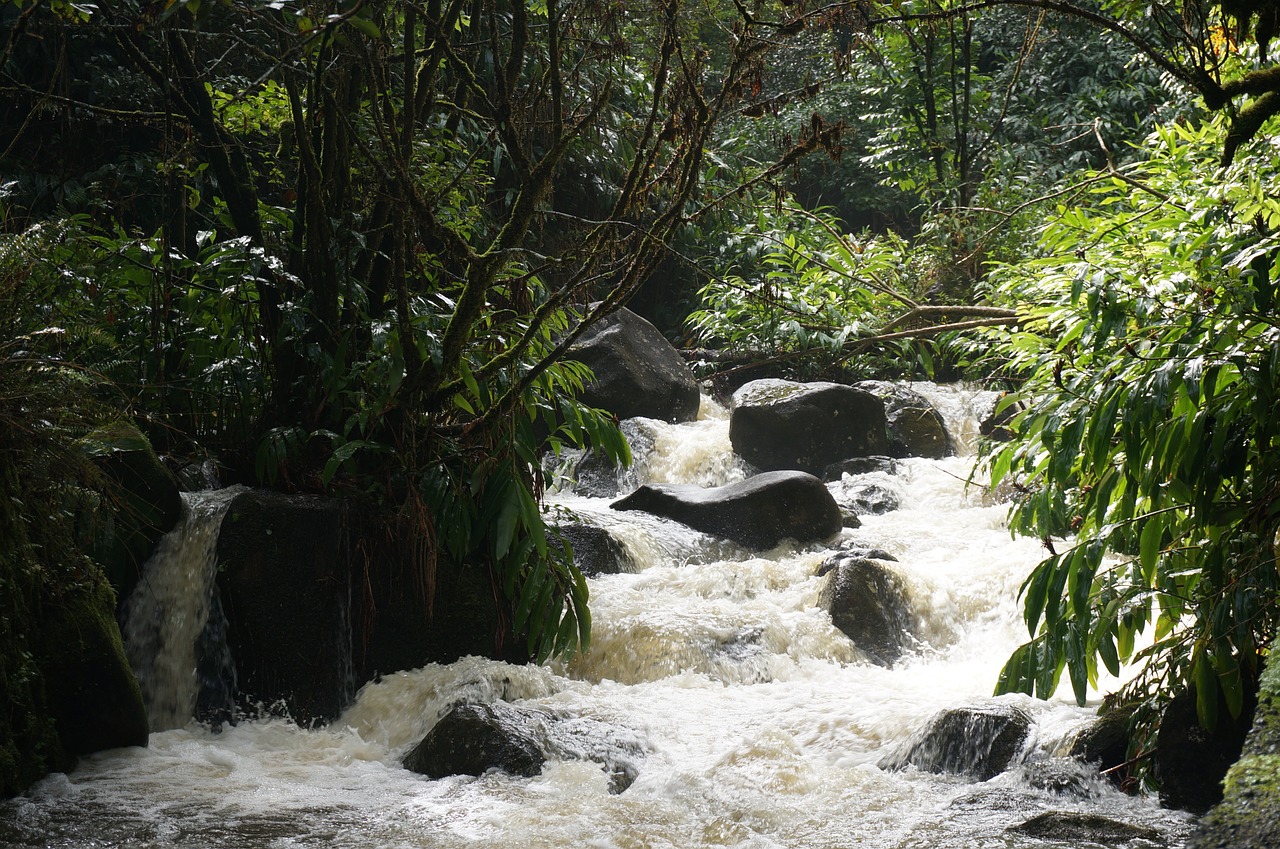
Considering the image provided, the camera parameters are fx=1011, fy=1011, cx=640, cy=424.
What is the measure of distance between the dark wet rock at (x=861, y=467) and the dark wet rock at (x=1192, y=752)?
6091 mm

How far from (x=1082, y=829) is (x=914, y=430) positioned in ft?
24.2

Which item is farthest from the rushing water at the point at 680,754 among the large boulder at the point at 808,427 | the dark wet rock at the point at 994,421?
the large boulder at the point at 808,427

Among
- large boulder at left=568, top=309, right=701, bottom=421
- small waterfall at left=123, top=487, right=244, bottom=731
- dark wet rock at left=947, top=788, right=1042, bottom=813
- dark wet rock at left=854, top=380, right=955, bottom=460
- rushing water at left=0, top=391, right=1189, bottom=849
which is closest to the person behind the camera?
rushing water at left=0, top=391, right=1189, bottom=849

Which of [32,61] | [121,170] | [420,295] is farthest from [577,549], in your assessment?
[32,61]

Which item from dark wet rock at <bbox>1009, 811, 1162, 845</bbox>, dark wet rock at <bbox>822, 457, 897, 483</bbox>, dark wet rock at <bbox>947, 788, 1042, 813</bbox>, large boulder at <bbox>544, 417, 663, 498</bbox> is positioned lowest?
dark wet rock at <bbox>947, 788, 1042, 813</bbox>

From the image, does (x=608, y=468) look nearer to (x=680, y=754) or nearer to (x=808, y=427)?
(x=808, y=427)

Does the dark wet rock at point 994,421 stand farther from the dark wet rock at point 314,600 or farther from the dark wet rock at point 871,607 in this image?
the dark wet rock at point 314,600

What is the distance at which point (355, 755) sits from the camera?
14.2 feet

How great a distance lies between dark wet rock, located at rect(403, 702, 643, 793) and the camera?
400 cm

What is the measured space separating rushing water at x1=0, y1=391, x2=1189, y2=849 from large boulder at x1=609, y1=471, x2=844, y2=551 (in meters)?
0.61

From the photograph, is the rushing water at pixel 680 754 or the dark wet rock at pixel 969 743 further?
the dark wet rock at pixel 969 743

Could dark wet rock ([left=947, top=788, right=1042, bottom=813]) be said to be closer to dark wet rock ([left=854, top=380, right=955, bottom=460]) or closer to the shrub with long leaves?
the shrub with long leaves

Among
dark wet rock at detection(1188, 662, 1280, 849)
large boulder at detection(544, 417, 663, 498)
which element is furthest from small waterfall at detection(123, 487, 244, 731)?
large boulder at detection(544, 417, 663, 498)

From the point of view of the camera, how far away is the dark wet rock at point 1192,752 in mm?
3352
